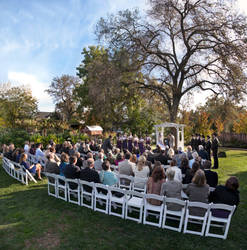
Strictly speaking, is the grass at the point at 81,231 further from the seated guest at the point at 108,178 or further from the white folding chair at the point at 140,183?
the white folding chair at the point at 140,183

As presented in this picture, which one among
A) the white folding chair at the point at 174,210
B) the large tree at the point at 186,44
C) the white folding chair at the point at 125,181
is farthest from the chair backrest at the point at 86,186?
the large tree at the point at 186,44

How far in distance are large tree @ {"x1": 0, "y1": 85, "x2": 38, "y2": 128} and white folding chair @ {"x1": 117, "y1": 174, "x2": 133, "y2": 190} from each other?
96.4ft

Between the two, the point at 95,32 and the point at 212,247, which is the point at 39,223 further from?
the point at 95,32

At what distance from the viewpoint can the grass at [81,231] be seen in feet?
12.9

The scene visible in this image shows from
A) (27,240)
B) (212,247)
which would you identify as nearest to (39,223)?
(27,240)

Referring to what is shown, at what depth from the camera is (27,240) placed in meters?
4.05

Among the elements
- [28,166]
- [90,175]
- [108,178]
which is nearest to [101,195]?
[108,178]

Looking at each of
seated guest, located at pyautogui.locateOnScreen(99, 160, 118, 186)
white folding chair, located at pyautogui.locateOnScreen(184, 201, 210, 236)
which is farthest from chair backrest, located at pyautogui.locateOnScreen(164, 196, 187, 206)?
seated guest, located at pyautogui.locateOnScreen(99, 160, 118, 186)

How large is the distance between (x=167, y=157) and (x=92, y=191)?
4066 mm

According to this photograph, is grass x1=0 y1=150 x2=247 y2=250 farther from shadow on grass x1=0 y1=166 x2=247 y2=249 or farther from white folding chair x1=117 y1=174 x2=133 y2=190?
white folding chair x1=117 y1=174 x2=133 y2=190

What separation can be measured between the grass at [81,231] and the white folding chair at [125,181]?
116 cm

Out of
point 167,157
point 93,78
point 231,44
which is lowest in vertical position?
point 167,157

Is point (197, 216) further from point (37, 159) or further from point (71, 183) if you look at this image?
point (37, 159)

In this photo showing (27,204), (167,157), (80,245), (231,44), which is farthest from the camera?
(231,44)
